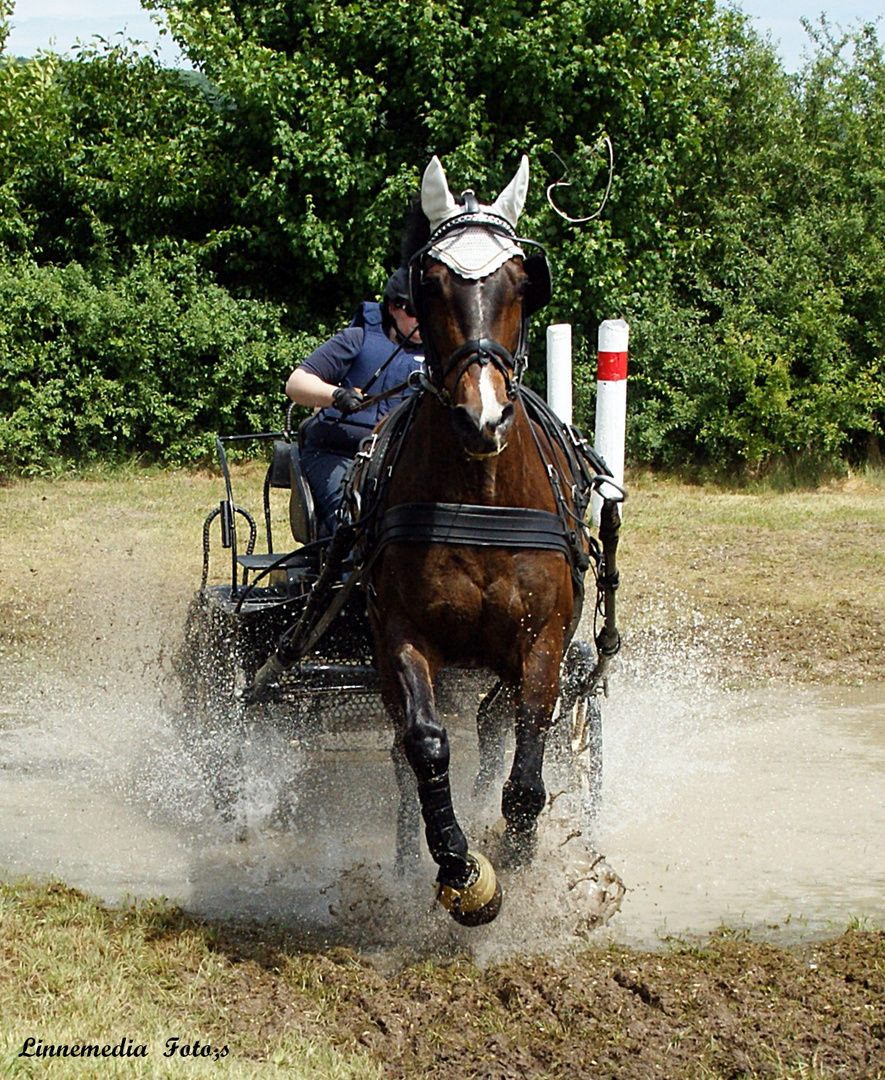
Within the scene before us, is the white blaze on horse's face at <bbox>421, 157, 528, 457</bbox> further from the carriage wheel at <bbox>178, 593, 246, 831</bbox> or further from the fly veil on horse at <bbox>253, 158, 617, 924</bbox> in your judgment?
the carriage wheel at <bbox>178, 593, 246, 831</bbox>

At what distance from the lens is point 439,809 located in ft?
11.9

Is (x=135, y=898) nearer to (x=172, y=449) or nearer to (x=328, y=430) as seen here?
(x=328, y=430)

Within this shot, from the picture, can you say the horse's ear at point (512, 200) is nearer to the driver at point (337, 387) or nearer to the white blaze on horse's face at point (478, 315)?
the white blaze on horse's face at point (478, 315)

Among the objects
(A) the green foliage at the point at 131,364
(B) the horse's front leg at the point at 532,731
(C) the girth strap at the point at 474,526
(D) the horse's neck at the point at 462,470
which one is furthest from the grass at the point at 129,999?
(A) the green foliage at the point at 131,364

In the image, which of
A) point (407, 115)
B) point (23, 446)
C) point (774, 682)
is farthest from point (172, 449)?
point (774, 682)

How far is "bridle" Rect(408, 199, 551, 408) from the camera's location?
3.37 meters

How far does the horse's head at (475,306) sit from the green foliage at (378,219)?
914 cm

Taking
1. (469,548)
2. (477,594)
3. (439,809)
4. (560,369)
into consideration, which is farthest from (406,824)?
(560,369)

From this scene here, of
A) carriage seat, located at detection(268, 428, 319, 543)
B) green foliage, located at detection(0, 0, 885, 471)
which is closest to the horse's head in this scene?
carriage seat, located at detection(268, 428, 319, 543)

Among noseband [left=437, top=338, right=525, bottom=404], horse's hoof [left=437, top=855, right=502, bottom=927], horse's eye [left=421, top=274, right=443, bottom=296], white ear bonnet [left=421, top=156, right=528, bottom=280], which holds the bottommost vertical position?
horse's hoof [left=437, top=855, right=502, bottom=927]

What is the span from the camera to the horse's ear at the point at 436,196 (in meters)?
3.63

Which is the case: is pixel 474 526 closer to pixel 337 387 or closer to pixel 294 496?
pixel 337 387

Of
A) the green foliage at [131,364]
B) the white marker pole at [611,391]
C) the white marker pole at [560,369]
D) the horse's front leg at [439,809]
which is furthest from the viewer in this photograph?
the green foliage at [131,364]

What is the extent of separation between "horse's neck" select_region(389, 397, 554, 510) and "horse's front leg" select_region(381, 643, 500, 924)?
0.49 metres
